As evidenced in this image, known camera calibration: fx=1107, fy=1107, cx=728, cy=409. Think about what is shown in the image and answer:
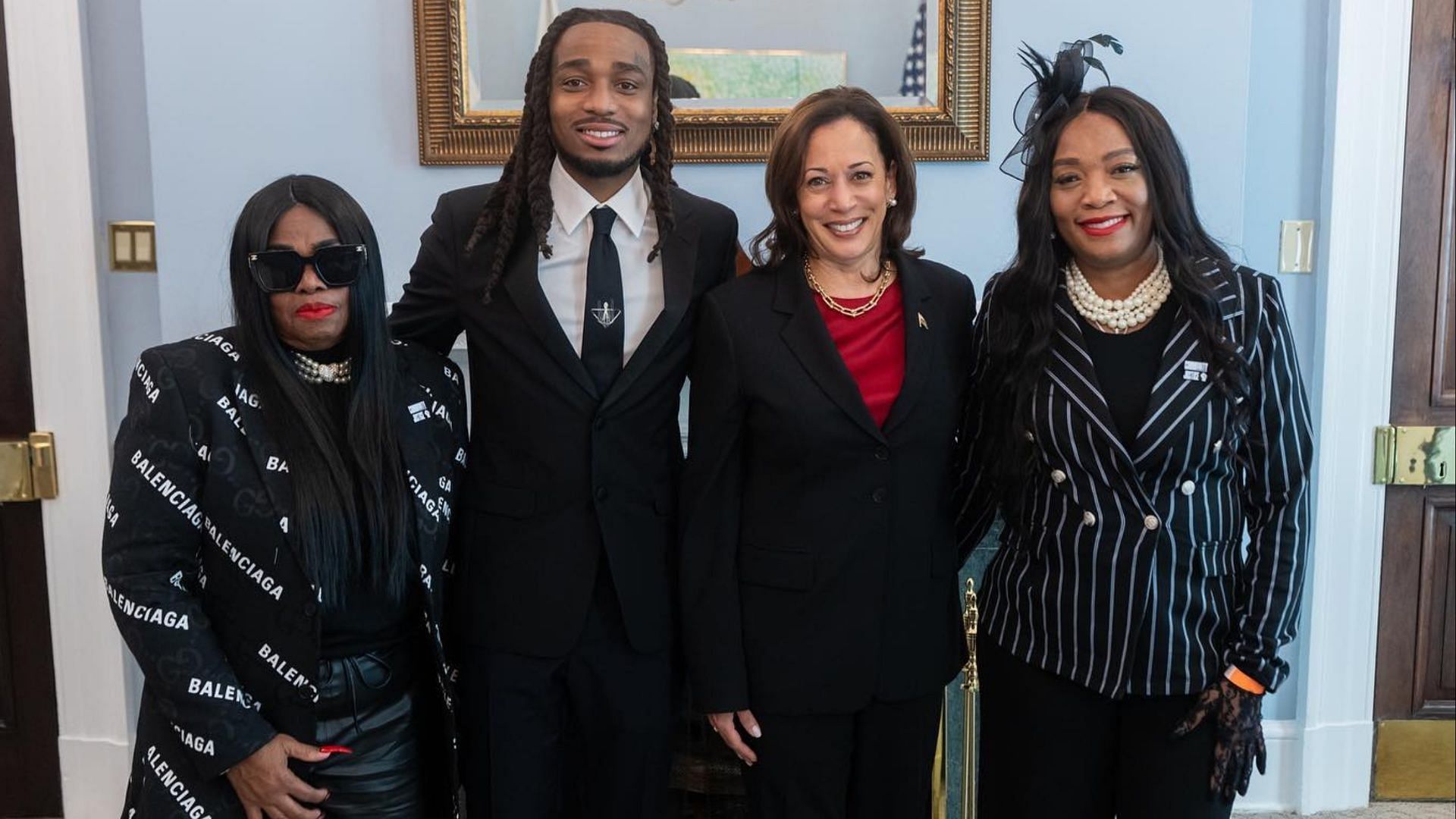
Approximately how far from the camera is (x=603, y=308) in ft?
5.77

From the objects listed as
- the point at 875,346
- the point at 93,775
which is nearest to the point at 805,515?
the point at 875,346

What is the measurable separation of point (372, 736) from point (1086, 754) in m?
1.05

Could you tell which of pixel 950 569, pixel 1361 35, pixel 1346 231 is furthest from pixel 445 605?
pixel 1361 35

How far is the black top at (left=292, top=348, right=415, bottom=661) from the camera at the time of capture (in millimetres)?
1595

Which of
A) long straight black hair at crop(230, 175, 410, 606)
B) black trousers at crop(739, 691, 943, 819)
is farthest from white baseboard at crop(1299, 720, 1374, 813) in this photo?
long straight black hair at crop(230, 175, 410, 606)

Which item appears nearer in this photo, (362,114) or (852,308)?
(852,308)

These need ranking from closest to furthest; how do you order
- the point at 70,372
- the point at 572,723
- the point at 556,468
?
the point at 556,468 → the point at 572,723 → the point at 70,372

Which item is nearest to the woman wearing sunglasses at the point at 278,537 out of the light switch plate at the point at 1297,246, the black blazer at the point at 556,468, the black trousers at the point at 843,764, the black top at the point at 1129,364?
the black blazer at the point at 556,468

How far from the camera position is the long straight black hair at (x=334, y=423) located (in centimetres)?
155

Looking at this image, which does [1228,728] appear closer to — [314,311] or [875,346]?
[875,346]

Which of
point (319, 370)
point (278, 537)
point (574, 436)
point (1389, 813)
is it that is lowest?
point (1389, 813)

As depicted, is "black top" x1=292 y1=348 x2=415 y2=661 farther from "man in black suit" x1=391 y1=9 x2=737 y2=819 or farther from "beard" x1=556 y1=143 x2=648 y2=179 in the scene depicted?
"beard" x1=556 y1=143 x2=648 y2=179

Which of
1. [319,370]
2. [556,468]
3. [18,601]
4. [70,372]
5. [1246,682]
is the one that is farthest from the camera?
[18,601]

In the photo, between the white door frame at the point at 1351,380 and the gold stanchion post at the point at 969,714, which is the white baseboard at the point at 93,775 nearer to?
the gold stanchion post at the point at 969,714
